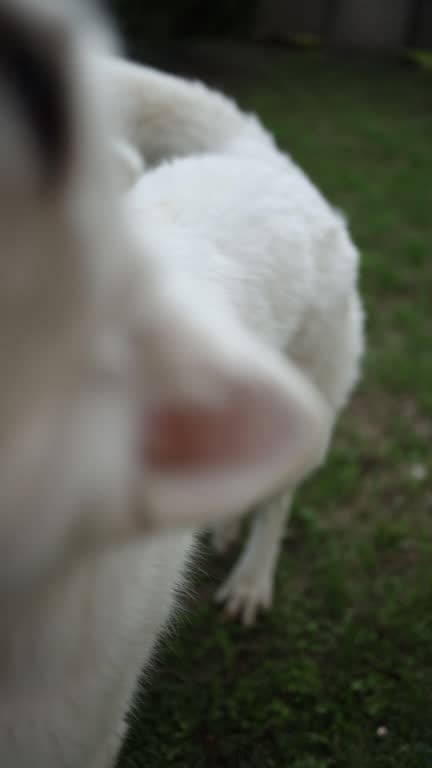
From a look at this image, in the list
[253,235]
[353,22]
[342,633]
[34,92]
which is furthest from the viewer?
[353,22]

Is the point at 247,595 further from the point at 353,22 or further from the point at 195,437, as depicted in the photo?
the point at 353,22

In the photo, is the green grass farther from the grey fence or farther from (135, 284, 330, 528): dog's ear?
the grey fence

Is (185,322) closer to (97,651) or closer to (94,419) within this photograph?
(94,419)

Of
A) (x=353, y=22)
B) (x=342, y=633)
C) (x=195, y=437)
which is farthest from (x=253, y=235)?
(x=353, y=22)

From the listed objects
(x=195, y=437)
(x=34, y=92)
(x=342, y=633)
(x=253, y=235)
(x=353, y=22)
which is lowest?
(x=342, y=633)

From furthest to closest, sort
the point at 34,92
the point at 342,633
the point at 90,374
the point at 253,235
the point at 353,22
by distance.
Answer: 1. the point at 353,22
2. the point at 342,633
3. the point at 253,235
4. the point at 90,374
5. the point at 34,92

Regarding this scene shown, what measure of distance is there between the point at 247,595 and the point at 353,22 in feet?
54.0

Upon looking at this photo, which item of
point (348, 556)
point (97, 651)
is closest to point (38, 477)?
point (97, 651)

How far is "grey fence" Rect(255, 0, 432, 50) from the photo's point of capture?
52.4 feet

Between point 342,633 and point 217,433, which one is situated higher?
point 217,433

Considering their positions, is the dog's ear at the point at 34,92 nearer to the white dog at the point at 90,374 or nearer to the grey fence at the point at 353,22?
the white dog at the point at 90,374

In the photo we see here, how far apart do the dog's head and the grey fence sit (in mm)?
16964

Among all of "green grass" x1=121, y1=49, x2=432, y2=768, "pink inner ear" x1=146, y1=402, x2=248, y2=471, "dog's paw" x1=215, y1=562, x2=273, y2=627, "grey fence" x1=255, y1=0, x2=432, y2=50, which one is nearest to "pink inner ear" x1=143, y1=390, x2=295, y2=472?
"pink inner ear" x1=146, y1=402, x2=248, y2=471

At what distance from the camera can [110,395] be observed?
35.2 inches
